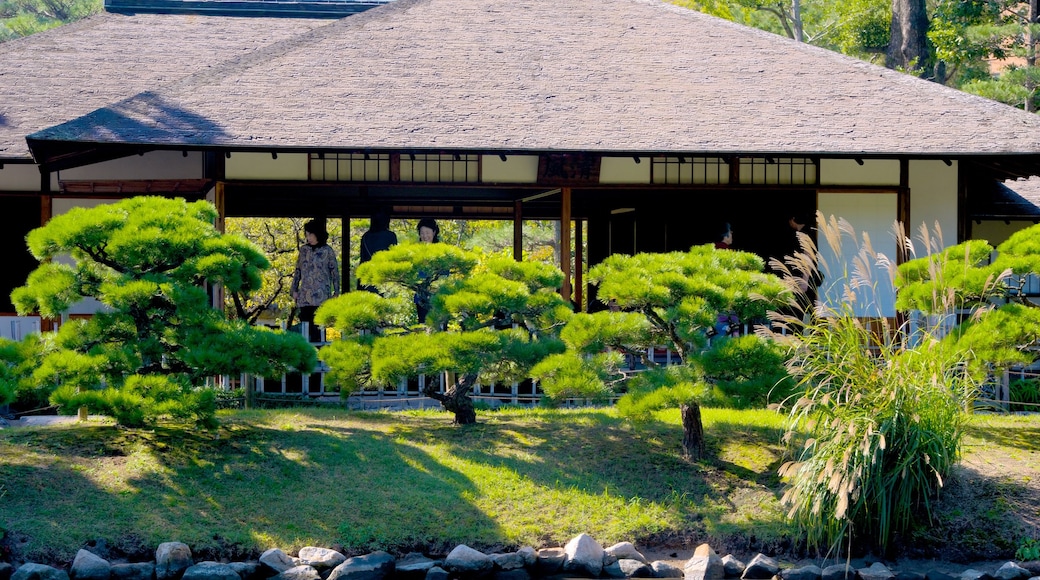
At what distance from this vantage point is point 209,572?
22.7ft

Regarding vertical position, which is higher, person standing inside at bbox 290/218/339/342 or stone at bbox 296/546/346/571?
person standing inside at bbox 290/218/339/342

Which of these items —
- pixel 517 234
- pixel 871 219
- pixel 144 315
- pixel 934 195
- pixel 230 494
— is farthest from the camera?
pixel 517 234

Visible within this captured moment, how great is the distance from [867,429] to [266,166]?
23.1 ft

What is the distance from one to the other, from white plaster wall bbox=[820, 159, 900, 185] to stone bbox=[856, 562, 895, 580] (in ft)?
18.7

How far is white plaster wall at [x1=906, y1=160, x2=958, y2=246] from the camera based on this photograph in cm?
1212

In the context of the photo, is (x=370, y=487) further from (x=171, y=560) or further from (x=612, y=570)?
(x=612, y=570)

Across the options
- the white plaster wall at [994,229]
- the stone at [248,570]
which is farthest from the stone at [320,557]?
the white plaster wall at [994,229]

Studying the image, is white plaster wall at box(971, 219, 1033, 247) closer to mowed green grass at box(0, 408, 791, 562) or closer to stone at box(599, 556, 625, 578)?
mowed green grass at box(0, 408, 791, 562)

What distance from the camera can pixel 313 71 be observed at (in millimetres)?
12250

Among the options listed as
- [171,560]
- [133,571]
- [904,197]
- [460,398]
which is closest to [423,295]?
[460,398]

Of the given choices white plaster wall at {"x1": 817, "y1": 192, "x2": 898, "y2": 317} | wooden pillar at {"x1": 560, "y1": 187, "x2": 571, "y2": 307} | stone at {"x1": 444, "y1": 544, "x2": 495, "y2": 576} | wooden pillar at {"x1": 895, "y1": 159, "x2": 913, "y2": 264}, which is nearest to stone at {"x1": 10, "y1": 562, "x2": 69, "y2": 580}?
stone at {"x1": 444, "y1": 544, "x2": 495, "y2": 576}

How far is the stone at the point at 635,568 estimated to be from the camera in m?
7.30

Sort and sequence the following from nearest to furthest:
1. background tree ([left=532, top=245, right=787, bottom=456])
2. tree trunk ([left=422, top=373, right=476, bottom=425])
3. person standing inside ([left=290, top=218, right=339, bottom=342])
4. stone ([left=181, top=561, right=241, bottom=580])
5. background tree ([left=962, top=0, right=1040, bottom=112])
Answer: stone ([left=181, top=561, right=241, bottom=580]) < background tree ([left=532, top=245, right=787, bottom=456]) < tree trunk ([left=422, top=373, right=476, bottom=425]) < person standing inside ([left=290, top=218, right=339, bottom=342]) < background tree ([left=962, top=0, right=1040, bottom=112])

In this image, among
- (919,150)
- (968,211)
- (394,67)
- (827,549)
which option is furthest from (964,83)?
(827,549)
